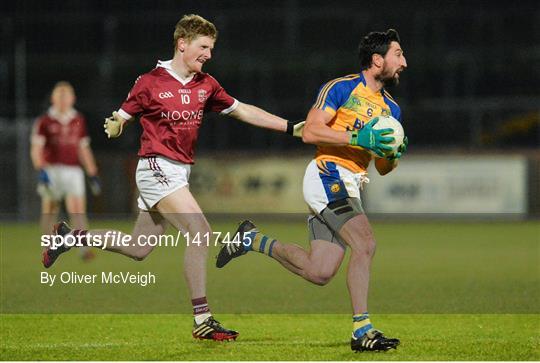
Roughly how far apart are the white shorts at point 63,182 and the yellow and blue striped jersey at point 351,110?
8533mm

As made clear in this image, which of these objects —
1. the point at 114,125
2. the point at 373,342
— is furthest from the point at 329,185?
the point at 114,125

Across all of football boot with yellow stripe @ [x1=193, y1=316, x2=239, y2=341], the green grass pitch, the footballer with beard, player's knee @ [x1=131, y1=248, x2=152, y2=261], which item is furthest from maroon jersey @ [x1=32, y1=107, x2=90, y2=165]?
the footballer with beard

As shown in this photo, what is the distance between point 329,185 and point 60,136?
29.0ft

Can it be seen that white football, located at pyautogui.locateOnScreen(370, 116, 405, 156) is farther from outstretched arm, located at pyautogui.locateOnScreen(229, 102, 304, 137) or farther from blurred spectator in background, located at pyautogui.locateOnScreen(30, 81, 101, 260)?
blurred spectator in background, located at pyautogui.locateOnScreen(30, 81, 101, 260)

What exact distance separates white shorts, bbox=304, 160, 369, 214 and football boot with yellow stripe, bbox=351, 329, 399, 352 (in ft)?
3.11

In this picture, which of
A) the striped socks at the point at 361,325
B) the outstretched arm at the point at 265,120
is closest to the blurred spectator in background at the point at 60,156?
the outstretched arm at the point at 265,120

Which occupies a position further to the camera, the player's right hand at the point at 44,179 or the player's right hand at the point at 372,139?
the player's right hand at the point at 44,179

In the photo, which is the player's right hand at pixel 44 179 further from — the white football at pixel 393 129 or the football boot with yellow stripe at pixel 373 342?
the football boot with yellow stripe at pixel 373 342

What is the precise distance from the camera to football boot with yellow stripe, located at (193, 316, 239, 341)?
767cm

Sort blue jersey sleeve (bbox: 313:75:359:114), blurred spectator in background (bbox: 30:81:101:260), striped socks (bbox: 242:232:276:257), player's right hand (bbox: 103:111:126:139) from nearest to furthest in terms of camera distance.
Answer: blue jersey sleeve (bbox: 313:75:359:114)
player's right hand (bbox: 103:111:126:139)
striped socks (bbox: 242:232:276:257)
blurred spectator in background (bbox: 30:81:101:260)

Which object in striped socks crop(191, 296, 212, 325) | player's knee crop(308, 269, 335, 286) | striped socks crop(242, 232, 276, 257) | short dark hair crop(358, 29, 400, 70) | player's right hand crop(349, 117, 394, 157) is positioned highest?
short dark hair crop(358, 29, 400, 70)

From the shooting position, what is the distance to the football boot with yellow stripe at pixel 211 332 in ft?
25.2

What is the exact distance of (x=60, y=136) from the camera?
51.1ft

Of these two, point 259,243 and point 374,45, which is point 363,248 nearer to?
point 259,243
